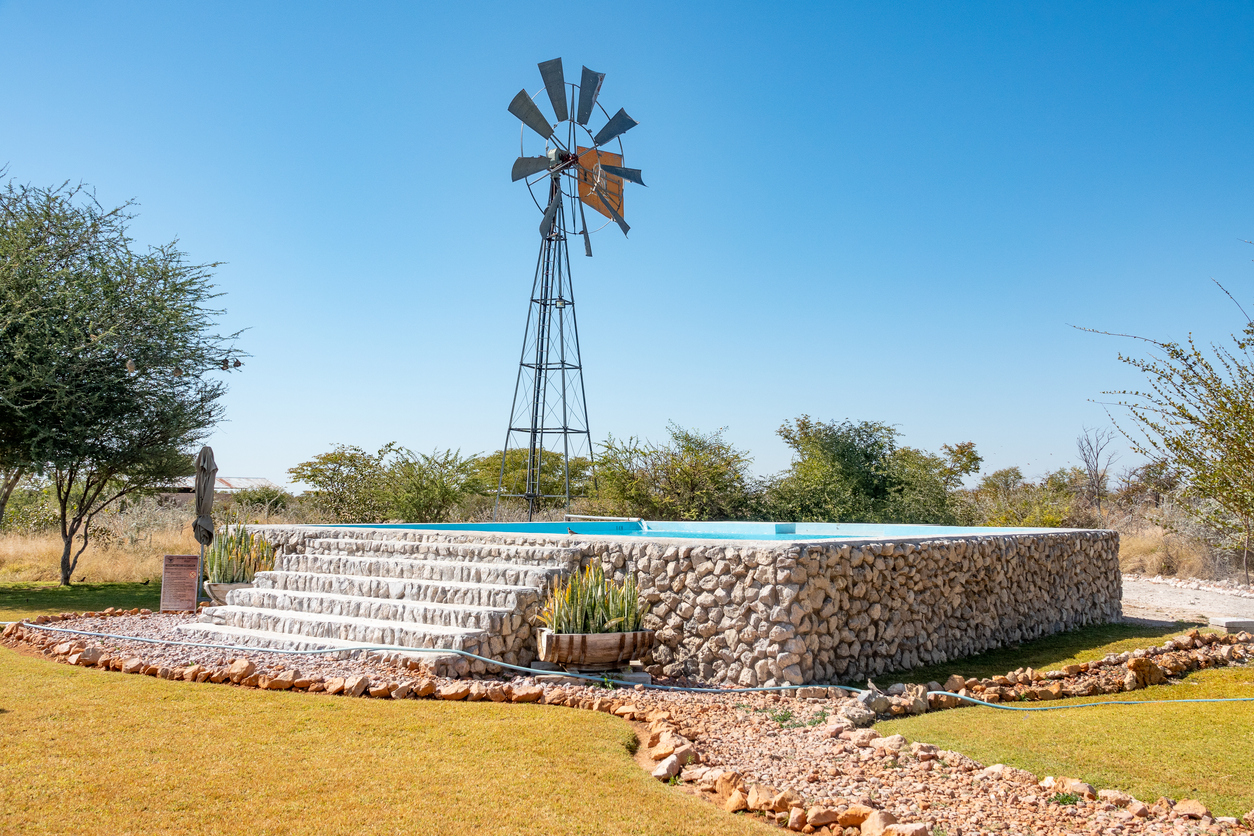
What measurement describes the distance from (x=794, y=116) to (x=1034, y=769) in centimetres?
1208

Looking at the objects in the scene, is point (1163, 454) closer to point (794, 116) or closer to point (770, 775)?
point (770, 775)

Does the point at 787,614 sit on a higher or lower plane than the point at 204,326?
lower

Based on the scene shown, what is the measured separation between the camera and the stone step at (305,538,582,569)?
8445 millimetres

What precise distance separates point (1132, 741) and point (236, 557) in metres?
10.5

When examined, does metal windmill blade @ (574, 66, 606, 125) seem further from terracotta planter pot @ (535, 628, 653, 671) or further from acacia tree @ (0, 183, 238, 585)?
terracotta planter pot @ (535, 628, 653, 671)

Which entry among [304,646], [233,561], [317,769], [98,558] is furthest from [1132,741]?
[98,558]

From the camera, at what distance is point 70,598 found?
12750 millimetres

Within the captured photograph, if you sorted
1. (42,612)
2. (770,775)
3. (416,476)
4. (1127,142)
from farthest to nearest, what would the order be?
(416,476) → (1127,142) → (42,612) → (770,775)

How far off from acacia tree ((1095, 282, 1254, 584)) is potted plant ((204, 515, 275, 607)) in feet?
34.1

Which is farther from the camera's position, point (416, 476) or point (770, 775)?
point (416, 476)

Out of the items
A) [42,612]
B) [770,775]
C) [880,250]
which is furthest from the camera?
[880,250]

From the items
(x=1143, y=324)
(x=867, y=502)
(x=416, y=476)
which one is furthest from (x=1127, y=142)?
(x=416, y=476)

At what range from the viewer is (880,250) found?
16.0m

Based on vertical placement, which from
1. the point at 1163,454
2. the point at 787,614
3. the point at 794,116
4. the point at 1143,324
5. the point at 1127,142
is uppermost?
the point at 794,116
